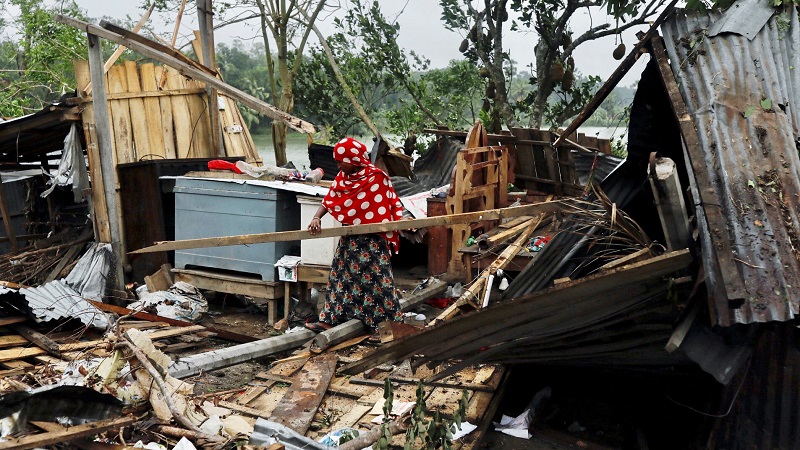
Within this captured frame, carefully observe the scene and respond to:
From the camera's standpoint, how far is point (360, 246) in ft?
22.3

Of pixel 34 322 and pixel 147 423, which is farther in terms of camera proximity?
pixel 34 322

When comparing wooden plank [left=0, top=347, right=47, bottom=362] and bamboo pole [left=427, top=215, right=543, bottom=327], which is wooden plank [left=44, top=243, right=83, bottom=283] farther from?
bamboo pole [left=427, top=215, right=543, bottom=327]

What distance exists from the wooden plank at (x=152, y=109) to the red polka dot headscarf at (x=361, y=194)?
4516mm

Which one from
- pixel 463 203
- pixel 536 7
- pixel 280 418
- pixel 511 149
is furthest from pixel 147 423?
pixel 536 7

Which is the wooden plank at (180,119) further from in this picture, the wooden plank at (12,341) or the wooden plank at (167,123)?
the wooden plank at (12,341)

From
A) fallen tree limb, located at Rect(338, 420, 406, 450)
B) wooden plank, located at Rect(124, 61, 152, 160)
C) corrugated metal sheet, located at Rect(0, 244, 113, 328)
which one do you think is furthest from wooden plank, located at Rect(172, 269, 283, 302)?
fallen tree limb, located at Rect(338, 420, 406, 450)

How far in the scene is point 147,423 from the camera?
4.40m

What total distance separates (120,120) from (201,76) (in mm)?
2799

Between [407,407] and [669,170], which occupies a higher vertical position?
[669,170]

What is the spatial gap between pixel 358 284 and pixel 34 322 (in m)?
3.04

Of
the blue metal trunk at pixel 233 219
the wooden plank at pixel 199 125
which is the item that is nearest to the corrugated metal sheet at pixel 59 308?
the blue metal trunk at pixel 233 219

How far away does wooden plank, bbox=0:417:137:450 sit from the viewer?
3.73 meters

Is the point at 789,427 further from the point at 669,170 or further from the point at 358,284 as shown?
the point at 358,284

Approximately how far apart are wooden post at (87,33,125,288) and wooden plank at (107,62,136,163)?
53cm
